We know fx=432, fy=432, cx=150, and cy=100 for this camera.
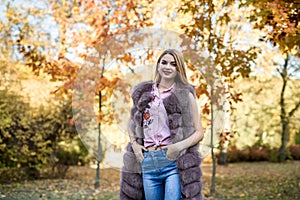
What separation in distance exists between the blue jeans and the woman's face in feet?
1.53

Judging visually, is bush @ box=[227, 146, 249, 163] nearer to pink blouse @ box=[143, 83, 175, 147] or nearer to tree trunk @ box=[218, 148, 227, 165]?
tree trunk @ box=[218, 148, 227, 165]

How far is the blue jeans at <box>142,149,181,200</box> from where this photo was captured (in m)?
2.56

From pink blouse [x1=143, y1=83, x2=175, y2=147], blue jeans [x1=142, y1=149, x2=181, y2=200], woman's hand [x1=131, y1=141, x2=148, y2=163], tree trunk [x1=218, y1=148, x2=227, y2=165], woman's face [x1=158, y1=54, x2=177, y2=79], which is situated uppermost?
woman's face [x1=158, y1=54, x2=177, y2=79]

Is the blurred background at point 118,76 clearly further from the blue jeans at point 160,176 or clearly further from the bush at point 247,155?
the blue jeans at point 160,176

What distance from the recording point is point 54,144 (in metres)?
10.2

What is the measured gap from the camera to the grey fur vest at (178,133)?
2.62m

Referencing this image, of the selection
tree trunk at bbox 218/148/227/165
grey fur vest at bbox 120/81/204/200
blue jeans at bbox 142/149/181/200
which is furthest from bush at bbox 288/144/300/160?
blue jeans at bbox 142/149/181/200

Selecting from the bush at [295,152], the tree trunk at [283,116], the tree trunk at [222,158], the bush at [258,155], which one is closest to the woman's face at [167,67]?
the tree trunk at [283,116]

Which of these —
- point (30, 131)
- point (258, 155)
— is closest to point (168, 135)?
point (30, 131)

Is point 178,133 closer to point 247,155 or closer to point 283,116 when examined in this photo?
point 283,116

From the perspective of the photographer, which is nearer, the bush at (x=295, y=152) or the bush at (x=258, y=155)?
the bush at (x=258, y=155)

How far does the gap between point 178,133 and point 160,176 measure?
283mm

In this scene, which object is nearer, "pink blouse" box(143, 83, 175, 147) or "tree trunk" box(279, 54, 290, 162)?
"pink blouse" box(143, 83, 175, 147)

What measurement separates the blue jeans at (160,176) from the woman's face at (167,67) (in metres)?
0.47
